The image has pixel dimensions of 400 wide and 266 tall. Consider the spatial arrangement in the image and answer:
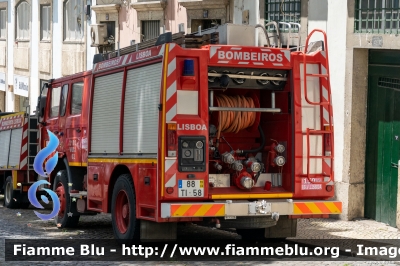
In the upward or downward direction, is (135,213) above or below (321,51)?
below

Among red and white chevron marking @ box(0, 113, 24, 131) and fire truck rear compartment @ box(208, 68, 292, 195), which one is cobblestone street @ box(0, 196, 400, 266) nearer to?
fire truck rear compartment @ box(208, 68, 292, 195)

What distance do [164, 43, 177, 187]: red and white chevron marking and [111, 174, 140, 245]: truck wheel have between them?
3.50 feet

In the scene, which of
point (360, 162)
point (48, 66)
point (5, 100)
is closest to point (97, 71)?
point (360, 162)

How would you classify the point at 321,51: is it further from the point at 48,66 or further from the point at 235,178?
the point at 48,66

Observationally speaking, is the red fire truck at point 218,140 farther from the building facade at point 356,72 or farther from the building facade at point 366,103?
the building facade at point 366,103

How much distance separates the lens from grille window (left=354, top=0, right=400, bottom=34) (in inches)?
591

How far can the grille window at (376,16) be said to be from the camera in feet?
49.3

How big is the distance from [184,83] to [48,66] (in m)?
21.6

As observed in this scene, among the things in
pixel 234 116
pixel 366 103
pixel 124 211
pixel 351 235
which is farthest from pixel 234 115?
pixel 366 103

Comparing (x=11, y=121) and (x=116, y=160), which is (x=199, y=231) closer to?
(x=116, y=160)

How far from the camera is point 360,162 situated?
52.2 ft

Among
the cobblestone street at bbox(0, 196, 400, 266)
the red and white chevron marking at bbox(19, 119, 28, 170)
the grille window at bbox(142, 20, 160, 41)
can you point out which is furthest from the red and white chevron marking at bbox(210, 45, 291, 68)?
the grille window at bbox(142, 20, 160, 41)

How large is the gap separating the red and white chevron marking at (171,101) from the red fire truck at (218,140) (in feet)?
0.04

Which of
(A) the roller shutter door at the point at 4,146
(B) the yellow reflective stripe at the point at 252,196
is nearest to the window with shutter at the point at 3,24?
(A) the roller shutter door at the point at 4,146
